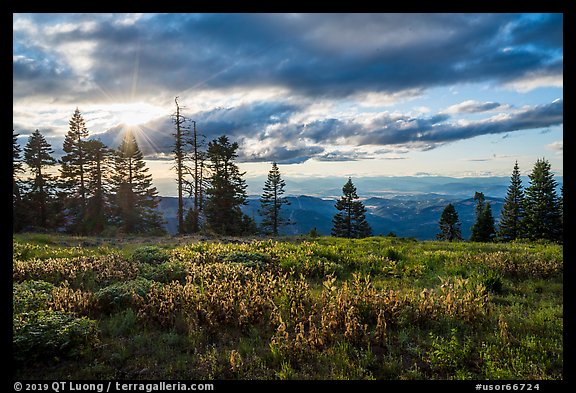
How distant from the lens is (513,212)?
59844 millimetres

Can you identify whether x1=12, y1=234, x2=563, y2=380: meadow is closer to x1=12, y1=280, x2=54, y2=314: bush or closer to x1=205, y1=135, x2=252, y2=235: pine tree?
x1=12, y1=280, x2=54, y2=314: bush

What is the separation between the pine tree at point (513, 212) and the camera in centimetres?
5800

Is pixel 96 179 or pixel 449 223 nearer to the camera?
pixel 96 179


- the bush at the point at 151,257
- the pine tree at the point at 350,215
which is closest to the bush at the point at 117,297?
the bush at the point at 151,257

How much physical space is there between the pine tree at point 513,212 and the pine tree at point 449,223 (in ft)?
26.5

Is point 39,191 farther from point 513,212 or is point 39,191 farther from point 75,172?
point 513,212

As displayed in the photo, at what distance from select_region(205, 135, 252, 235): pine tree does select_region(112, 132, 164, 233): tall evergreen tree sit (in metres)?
10.4

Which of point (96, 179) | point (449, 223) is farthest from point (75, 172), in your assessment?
point (449, 223)

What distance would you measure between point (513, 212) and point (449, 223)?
38.2 feet

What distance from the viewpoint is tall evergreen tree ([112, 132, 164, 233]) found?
46.5 metres

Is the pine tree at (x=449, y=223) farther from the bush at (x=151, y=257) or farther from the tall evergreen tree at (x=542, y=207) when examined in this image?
the bush at (x=151, y=257)
